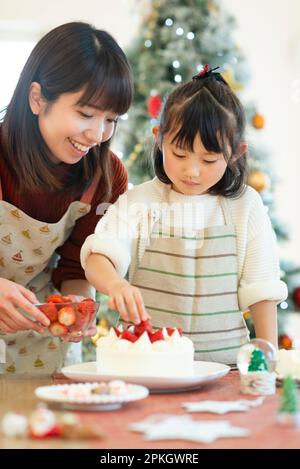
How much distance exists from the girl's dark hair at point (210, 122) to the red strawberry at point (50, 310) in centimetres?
50

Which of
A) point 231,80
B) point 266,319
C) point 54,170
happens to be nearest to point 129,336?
point 266,319

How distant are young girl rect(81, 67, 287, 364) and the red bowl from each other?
0.17m

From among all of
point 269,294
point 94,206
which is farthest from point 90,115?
point 269,294

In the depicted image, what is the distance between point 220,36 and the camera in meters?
4.27

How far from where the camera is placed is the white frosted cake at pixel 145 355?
4.46 feet

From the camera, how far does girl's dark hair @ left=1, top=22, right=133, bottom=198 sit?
1.83 meters

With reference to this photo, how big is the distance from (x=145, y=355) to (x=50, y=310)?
270mm

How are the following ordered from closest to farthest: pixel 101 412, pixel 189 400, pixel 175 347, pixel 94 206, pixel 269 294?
pixel 101 412
pixel 189 400
pixel 175 347
pixel 269 294
pixel 94 206

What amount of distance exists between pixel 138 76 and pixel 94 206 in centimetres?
233

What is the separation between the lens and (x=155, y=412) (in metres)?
1.15

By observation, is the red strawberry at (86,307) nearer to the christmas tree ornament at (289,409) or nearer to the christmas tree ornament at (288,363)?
the christmas tree ornament at (288,363)

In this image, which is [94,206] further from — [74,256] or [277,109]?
[277,109]

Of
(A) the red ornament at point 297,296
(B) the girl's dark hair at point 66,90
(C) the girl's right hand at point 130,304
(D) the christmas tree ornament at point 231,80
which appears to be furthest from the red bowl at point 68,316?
(A) the red ornament at point 297,296

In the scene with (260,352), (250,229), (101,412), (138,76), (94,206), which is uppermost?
(138,76)
